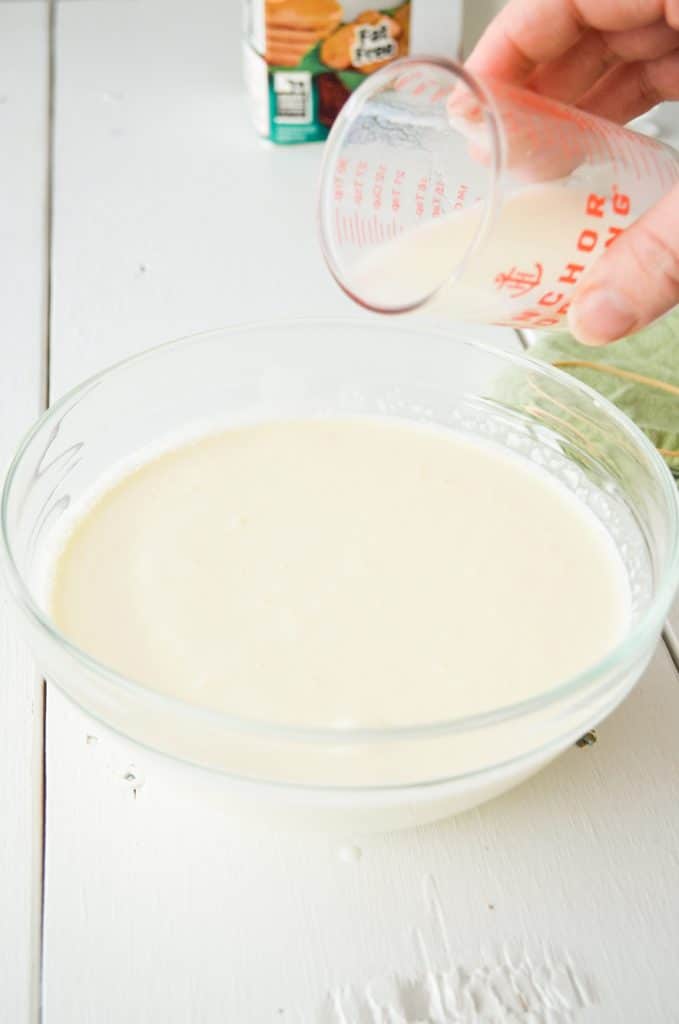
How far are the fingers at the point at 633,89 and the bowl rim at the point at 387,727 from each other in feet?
0.94

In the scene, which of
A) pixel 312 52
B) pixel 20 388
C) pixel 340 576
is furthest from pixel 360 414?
pixel 312 52

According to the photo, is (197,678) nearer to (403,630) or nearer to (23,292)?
(403,630)

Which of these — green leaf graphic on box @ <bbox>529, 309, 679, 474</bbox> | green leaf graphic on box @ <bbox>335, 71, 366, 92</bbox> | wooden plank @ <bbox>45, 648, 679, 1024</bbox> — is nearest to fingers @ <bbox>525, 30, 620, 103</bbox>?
green leaf graphic on box @ <bbox>529, 309, 679, 474</bbox>

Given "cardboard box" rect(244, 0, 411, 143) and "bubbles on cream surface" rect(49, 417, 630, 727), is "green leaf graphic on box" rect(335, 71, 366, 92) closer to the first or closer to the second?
"cardboard box" rect(244, 0, 411, 143)

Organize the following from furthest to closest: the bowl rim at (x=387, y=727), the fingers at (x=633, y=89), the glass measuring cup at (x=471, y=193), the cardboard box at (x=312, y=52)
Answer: the cardboard box at (x=312, y=52) → the fingers at (x=633, y=89) → the glass measuring cup at (x=471, y=193) → the bowl rim at (x=387, y=727)

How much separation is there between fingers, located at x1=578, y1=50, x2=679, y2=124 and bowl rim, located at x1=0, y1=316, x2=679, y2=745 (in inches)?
11.3

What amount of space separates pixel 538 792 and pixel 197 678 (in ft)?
0.78

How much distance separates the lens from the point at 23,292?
1.37 metres

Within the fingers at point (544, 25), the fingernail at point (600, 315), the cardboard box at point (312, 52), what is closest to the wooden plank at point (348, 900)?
the fingernail at point (600, 315)

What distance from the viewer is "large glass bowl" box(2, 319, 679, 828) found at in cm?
75

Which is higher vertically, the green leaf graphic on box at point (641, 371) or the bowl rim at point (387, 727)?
the bowl rim at point (387, 727)

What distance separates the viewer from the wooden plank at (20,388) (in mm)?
819

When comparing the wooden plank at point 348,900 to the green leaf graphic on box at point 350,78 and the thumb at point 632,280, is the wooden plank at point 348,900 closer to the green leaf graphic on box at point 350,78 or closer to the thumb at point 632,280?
the thumb at point 632,280

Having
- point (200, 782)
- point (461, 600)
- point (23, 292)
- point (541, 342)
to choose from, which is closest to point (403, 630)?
point (461, 600)
